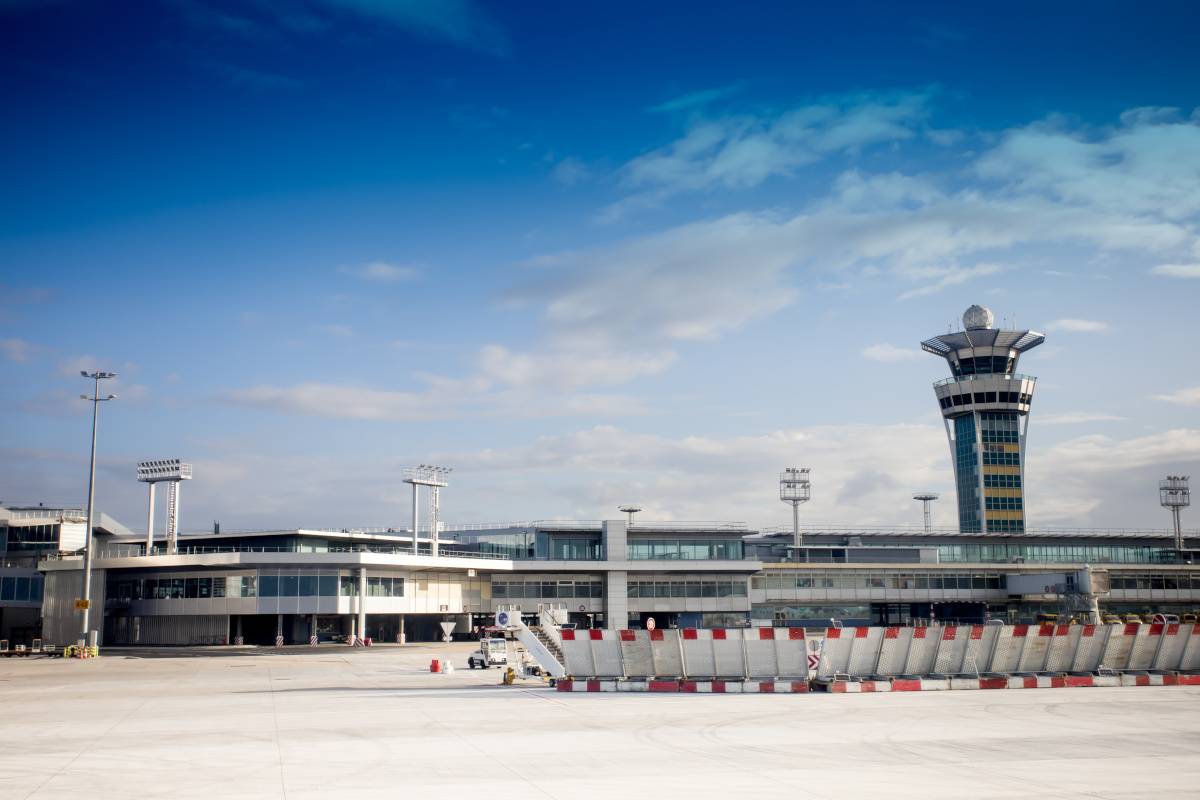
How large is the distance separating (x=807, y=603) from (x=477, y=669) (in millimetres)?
62652

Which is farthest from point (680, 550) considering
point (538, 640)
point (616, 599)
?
point (538, 640)

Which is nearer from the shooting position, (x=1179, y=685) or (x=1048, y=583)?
(x=1179, y=685)

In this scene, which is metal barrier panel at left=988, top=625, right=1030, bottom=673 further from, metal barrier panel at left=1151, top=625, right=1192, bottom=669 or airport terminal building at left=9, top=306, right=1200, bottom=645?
airport terminal building at left=9, top=306, right=1200, bottom=645

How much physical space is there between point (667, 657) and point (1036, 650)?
13675mm

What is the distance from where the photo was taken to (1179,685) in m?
37.5

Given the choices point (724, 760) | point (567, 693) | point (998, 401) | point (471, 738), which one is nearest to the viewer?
point (724, 760)

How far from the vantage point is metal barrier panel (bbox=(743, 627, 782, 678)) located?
35.8 metres

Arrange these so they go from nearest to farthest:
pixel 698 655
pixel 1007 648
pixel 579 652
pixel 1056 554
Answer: pixel 698 655, pixel 579 652, pixel 1007 648, pixel 1056 554

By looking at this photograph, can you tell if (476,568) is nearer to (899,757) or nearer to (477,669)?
(477,669)

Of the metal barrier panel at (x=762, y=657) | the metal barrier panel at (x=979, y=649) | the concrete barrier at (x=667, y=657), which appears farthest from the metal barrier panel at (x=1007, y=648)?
the concrete barrier at (x=667, y=657)

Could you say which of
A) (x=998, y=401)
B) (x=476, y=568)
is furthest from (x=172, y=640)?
(x=998, y=401)

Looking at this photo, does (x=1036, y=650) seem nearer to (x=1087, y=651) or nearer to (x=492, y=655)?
(x=1087, y=651)

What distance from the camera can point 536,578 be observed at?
10169 centimetres

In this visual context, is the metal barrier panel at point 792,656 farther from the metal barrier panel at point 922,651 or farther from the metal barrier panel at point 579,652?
the metal barrier panel at point 579,652
